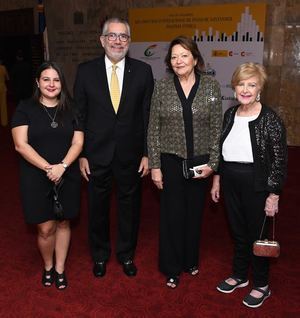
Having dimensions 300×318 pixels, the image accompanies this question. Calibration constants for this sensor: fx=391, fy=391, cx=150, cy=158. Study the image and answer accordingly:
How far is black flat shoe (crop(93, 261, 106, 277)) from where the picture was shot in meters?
3.13

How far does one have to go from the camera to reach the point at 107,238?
10.5 feet

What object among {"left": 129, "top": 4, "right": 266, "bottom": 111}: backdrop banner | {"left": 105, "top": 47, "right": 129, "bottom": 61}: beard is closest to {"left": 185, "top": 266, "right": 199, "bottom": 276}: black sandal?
{"left": 105, "top": 47, "right": 129, "bottom": 61}: beard

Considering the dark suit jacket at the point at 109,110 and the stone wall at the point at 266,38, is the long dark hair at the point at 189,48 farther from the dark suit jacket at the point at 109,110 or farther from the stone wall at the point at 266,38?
the stone wall at the point at 266,38

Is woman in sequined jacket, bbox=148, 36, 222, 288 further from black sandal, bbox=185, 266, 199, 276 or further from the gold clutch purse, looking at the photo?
the gold clutch purse

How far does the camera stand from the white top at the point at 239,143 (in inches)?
97.9

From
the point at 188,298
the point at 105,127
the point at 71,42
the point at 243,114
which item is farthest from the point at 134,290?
the point at 71,42

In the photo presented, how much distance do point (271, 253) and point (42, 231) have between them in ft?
5.22

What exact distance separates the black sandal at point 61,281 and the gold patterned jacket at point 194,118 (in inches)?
50.1

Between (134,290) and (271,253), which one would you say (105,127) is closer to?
(134,290)

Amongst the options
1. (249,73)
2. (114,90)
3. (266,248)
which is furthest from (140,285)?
(249,73)

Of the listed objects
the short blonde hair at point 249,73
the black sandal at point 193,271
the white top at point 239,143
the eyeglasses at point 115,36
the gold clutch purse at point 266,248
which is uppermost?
the eyeglasses at point 115,36

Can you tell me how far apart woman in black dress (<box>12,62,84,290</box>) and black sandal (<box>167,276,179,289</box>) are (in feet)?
2.90

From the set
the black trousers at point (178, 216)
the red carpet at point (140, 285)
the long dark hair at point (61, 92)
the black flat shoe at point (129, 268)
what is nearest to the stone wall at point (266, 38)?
the red carpet at point (140, 285)

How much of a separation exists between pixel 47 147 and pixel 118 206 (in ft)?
2.63
